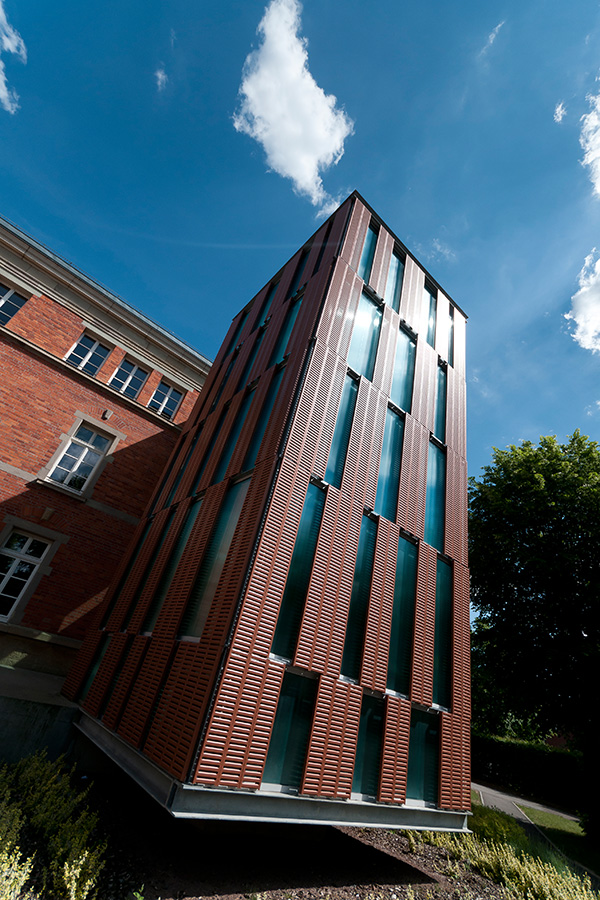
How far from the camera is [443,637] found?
9.54 m

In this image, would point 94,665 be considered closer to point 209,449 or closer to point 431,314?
point 209,449

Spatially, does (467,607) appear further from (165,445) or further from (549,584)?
(165,445)

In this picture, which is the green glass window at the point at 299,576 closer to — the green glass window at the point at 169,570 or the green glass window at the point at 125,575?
the green glass window at the point at 169,570

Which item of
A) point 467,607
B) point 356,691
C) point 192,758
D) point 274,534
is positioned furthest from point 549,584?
point 192,758

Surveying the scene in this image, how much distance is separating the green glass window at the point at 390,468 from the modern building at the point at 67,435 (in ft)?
31.6

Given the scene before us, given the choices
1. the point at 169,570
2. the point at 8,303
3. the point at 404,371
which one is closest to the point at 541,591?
the point at 404,371

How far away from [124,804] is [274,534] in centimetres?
664

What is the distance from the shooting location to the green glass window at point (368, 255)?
12.2 m

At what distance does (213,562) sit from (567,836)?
15.9 m

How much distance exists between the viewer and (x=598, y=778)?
12.7m

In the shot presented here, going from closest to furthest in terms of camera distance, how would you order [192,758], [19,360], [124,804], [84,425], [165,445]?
[192,758]
[124,804]
[19,360]
[84,425]
[165,445]

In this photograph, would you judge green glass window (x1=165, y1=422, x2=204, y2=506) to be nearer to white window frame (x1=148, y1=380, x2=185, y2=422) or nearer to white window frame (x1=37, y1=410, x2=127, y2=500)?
white window frame (x1=37, y1=410, x2=127, y2=500)

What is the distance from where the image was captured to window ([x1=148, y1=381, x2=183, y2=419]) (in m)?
16.9

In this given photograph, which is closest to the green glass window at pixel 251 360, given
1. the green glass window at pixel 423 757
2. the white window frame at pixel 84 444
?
the white window frame at pixel 84 444
